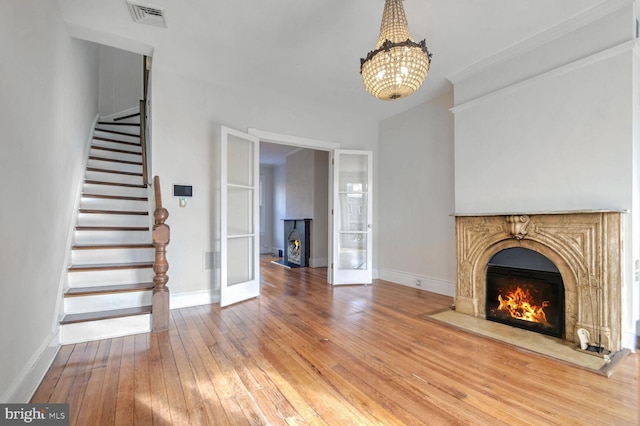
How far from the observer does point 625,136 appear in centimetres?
231

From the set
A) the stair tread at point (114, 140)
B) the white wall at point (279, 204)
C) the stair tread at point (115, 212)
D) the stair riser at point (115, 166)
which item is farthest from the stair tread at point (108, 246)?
the white wall at point (279, 204)

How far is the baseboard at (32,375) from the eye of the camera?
1493 mm

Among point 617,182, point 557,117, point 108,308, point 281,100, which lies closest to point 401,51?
point 557,117

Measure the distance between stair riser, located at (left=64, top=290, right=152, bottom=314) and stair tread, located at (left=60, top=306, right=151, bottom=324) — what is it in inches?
2.3

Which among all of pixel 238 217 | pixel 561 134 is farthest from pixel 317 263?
pixel 561 134

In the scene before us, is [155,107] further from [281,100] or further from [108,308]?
[108,308]

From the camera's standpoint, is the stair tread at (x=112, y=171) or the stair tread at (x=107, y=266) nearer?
the stair tread at (x=107, y=266)

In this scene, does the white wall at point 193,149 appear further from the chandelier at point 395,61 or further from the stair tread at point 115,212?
Result: the chandelier at point 395,61

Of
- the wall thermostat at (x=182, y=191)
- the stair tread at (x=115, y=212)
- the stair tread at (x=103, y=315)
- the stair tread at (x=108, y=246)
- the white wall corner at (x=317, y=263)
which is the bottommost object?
the white wall corner at (x=317, y=263)

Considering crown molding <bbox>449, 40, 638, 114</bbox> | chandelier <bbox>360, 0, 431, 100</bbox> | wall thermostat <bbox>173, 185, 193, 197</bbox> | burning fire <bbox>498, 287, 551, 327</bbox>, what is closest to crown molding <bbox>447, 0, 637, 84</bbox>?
crown molding <bbox>449, 40, 638, 114</bbox>

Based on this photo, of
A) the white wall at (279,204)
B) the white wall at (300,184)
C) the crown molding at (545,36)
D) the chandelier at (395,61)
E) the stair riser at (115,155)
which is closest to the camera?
the chandelier at (395,61)

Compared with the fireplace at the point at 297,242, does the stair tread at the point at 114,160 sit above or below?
above

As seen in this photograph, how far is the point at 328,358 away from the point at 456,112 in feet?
10.4

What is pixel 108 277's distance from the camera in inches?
115
